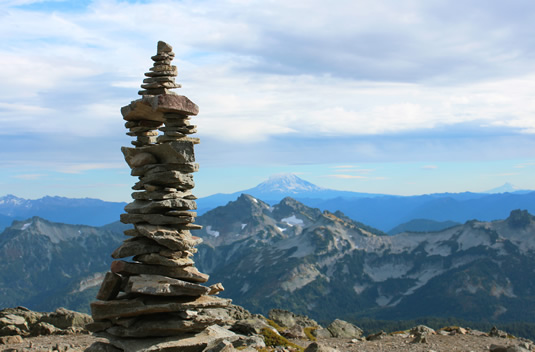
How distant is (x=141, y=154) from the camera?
3200cm

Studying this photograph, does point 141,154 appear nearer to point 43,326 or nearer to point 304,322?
point 43,326

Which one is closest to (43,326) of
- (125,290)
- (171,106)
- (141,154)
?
(125,290)

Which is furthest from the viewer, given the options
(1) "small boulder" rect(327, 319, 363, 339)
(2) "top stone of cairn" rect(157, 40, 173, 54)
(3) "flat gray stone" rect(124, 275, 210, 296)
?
(1) "small boulder" rect(327, 319, 363, 339)

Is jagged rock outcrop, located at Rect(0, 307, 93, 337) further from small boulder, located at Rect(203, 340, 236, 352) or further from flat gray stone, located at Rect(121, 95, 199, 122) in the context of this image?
flat gray stone, located at Rect(121, 95, 199, 122)

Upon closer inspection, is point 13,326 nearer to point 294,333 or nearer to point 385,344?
point 294,333

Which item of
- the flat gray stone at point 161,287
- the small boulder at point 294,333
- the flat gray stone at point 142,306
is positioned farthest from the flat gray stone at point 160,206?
the small boulder at point 294,333

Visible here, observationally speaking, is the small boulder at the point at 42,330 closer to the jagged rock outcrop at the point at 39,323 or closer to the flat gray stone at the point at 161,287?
the jagged rock outcrop at the point at 39,323

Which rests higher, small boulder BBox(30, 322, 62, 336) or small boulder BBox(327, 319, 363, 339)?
small boulder BBox(30, 322, 62, 336)

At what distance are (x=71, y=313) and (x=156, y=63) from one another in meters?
38.1

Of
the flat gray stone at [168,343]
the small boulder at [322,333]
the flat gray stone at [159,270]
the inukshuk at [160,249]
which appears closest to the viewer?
the flat gray stone at [168,343]

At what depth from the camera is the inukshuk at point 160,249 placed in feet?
97.2

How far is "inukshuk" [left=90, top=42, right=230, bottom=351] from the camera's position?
97.2 ft

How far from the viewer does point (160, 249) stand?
31.0m

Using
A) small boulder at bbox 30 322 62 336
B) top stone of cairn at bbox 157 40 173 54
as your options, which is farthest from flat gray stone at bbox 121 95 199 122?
small boulder at bbox 30 322 62 336
